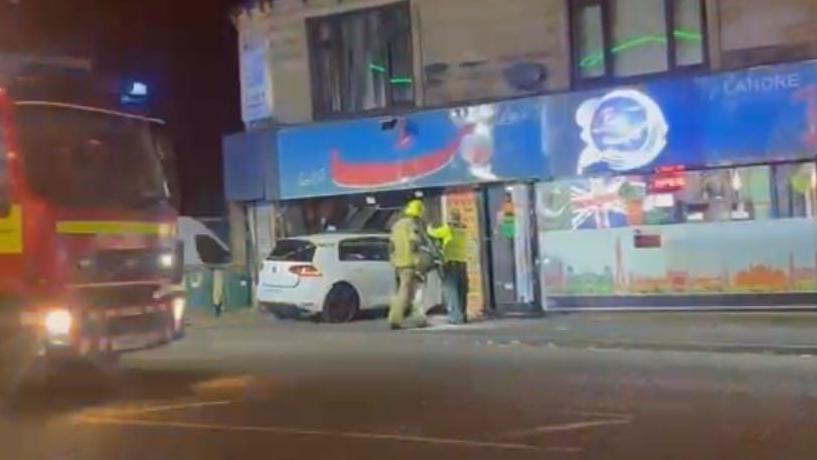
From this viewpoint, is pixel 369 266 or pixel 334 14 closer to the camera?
pixel 369 266

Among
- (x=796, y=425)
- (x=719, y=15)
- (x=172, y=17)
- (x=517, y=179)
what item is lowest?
(x=796, y=425)

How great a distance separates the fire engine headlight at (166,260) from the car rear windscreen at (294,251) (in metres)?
8.96

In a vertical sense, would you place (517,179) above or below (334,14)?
below

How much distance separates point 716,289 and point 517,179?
156 inches

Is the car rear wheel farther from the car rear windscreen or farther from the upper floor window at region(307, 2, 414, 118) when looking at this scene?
the upper floor window at region(307, 2, 414, 118)

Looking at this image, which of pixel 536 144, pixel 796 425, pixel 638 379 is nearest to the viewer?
pixel 796 425

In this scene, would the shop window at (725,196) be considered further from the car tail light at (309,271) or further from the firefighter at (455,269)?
the car tail light at (309,271)

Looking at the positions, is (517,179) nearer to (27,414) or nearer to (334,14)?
(334,14)

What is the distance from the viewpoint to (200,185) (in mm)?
37156

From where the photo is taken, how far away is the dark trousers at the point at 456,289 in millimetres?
21969

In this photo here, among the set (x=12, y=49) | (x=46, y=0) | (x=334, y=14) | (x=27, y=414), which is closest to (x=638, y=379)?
(x=27, y=414)

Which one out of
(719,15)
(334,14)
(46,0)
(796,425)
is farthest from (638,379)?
(46,0)

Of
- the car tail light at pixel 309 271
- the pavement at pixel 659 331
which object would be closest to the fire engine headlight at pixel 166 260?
the pavement at pixel 659 331

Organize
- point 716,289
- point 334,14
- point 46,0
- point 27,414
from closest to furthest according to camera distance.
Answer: point 27,414, point 716,289, point 334,14, point 46,0
